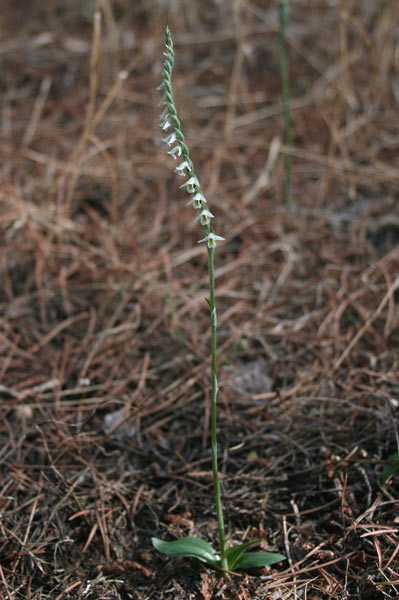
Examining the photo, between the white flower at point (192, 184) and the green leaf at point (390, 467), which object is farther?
the green leaf at point (390, 467)

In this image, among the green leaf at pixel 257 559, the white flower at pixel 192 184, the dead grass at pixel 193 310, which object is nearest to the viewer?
the white flower at pixel 192 184

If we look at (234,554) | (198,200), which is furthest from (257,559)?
(198,200)

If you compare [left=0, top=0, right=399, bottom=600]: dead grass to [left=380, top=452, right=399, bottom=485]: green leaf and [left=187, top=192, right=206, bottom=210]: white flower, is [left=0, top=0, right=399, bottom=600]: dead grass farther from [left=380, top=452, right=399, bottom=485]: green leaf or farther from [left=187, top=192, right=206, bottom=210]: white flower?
[left=187, top=192, right=206, bottom=210]: white flower

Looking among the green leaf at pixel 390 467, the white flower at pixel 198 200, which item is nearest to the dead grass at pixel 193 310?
the green leaf at pixel 390 467

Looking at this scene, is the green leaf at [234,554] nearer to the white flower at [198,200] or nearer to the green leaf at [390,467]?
the green leaf at [390,467]

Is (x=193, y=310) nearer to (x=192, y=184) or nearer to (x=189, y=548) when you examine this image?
(x=189, y=548)

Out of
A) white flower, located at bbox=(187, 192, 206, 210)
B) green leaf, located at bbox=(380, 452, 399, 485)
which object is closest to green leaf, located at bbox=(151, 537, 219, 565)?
green leaf, located at bbox=(380, 452, 399, 485)
